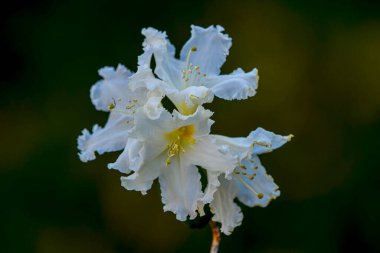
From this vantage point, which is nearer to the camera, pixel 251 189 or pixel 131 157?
pixel 131 157

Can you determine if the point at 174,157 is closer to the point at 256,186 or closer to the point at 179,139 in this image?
the point at 179,139

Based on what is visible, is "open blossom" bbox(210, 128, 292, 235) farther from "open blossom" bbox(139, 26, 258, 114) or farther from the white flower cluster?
"open blossom" bbox(139, 26, 258, 114)

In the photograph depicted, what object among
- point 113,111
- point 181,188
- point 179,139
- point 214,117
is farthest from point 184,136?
point 214,117

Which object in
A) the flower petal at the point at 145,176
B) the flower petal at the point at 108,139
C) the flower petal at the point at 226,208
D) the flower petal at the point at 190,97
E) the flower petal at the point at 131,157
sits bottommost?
the flower petal at the point at 226,208

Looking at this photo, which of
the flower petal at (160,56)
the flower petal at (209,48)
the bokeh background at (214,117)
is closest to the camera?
the flower petal at (160,56)

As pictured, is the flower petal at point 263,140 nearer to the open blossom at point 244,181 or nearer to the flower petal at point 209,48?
the open blossom at point 244,181

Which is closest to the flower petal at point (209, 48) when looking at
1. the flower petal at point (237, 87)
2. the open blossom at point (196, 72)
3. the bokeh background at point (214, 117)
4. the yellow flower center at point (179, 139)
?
the open blossom at point (196, 72)

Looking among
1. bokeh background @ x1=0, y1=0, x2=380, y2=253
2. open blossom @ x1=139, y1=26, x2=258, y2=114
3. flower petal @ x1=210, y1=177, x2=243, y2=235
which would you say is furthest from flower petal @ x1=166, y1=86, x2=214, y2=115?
bokeh background @ x1=0, y1=0, x2=380, y2=253
